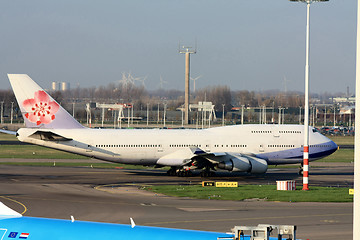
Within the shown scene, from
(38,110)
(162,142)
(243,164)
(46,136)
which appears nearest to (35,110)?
(38,110)

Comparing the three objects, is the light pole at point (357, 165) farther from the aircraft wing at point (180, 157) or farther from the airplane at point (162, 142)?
the aircraft wing at point (180, 157)

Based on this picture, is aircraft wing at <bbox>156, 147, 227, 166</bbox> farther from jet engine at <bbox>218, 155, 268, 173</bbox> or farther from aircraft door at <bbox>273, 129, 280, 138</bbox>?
aircraft door at <bbox>273, 129, 280, 138</bbox>

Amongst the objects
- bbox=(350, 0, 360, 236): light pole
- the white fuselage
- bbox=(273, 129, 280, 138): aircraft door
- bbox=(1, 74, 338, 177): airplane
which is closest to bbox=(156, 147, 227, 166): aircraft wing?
bbox=(1, 74, 338, 177): airplane

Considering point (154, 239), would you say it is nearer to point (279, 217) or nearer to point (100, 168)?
point (279, 217)

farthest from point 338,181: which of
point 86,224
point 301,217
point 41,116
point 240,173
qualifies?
point 86,224

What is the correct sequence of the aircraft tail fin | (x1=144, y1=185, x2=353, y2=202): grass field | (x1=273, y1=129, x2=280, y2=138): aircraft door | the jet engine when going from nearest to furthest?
(x1=144, y1=185, x2=353, y2=202): grass field, the jet engine, the aircraft tail fin, (x1=273, y1=129, x2=280, y2=138): aircraft door

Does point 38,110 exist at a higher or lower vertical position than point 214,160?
higher

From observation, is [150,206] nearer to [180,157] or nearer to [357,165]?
[180,157]

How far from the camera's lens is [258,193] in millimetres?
45656

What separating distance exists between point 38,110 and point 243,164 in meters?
20.8

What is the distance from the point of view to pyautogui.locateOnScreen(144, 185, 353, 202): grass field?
43594 mm

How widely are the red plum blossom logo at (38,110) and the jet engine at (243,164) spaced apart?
1738cm

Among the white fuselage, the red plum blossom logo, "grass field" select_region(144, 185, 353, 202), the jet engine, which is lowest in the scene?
"grass field" select_region(144, 185, 353, 202)

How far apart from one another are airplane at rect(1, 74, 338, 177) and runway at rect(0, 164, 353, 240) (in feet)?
7.12
